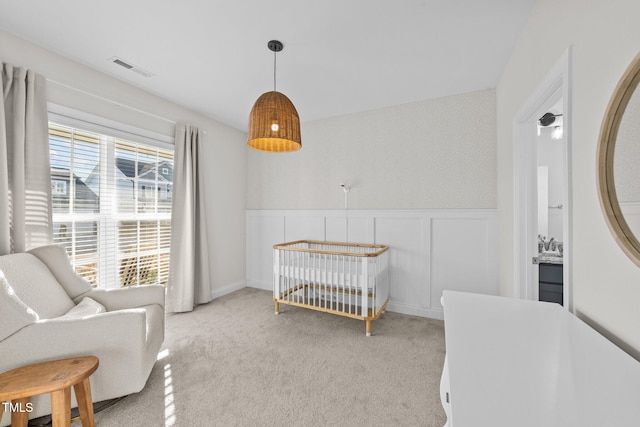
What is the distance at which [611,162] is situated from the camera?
33.3 inches

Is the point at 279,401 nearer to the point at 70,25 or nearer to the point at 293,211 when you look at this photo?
the point at 293,211

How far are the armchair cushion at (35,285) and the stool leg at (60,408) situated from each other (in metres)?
0.66

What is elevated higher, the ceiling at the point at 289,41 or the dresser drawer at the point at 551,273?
the ceiling at the point at 289,41

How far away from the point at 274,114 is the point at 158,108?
2.03 m

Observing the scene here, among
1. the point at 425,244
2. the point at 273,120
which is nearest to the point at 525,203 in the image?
the point at 425,244

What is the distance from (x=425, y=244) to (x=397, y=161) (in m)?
1.01

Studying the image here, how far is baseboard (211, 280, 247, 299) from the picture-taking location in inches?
139

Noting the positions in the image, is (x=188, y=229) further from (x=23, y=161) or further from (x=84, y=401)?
(x=84, y=401)

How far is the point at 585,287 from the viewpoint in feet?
3.41

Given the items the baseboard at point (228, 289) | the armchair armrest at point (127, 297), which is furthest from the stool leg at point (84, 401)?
the baseboard at point (228, 289)

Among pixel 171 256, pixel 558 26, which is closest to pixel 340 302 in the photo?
pixel 171 256

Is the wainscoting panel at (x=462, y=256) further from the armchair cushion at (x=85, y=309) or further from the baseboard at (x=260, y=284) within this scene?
the armchair cushion at (x=85, y=309)

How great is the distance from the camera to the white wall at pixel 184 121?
2064 millimetres

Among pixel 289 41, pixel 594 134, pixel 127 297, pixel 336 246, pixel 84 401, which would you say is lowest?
pixel 84 401
